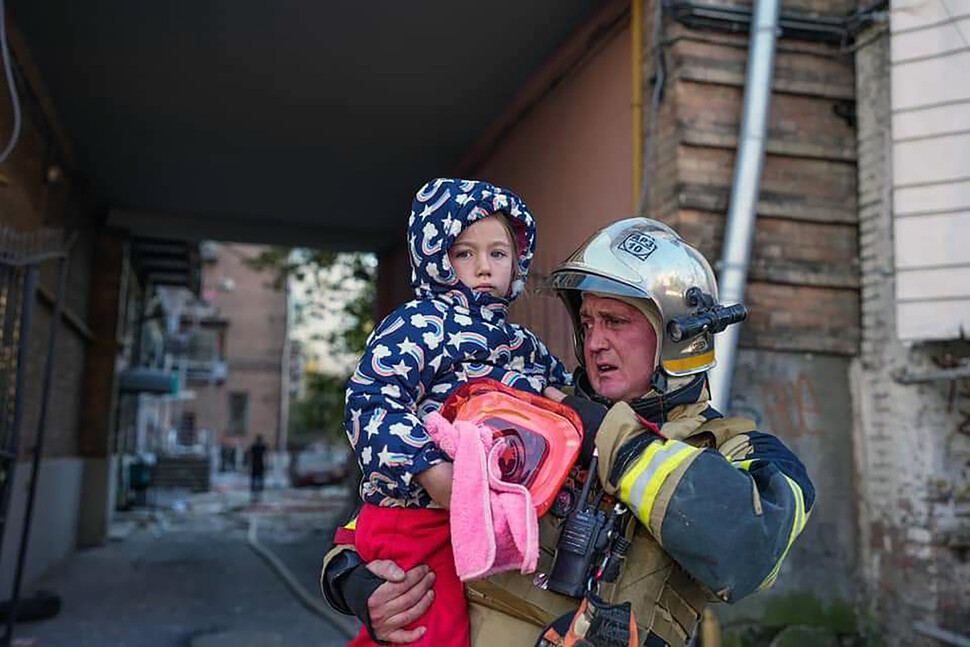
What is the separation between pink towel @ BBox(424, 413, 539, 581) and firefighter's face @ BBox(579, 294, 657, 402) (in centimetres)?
46

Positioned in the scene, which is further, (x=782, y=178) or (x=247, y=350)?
(x=247, y=350)

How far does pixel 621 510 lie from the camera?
1642mm

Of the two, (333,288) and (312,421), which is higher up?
(333,288)

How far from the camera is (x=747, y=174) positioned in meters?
5.18

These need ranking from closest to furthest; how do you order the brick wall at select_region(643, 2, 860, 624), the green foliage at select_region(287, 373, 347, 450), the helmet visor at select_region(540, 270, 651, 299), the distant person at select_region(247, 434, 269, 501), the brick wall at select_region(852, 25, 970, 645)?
the helmet visor at select_region(540, 270, 651, 299) → the brick wall at select_region(852, 25, 970, 645) → the brick wall at select_region(643, 2, 860, 624) → the distant person at select_region(247, 434, 269, 501) → the green foliage at select_region(287, 373, 347, 450)

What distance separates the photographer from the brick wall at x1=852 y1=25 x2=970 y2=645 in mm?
4871

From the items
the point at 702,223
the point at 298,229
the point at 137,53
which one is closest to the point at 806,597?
the point at 702,223

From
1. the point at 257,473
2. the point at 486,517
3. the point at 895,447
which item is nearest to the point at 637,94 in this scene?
the point at 895,447

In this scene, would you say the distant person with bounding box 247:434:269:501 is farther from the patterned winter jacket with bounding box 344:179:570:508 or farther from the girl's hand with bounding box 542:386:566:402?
the girl's hand with bounding box 542:386:566:402

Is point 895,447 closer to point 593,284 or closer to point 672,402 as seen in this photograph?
point 672,402

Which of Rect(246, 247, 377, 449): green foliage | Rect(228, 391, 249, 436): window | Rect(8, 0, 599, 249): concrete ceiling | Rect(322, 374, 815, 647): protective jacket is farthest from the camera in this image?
Rect(228, 391, 249, 436): window

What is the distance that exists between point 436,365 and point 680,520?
643 millimetres

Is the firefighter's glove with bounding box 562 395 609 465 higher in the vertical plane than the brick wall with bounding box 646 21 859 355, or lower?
lower

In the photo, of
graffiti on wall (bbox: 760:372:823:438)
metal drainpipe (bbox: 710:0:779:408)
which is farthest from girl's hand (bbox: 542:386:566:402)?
graffiti on wall (bbox: 760:372:823:438)
